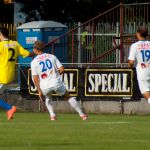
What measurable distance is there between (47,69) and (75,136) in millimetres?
5647

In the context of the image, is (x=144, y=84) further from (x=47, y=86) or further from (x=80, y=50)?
(x=80, y=50)

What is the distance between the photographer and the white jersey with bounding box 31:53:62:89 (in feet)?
71.3

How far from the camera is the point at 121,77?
26750mm

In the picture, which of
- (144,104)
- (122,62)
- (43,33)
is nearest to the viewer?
(144,104)

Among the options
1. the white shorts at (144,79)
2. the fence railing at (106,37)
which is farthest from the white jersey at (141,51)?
the fence railing at (106,37)

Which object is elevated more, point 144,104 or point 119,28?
point 119,28

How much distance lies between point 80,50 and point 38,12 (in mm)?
15161

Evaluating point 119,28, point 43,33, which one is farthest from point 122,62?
point 43,33

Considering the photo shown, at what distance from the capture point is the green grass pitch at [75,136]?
14.6 meters

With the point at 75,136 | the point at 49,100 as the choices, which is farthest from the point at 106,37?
the point at 75,136

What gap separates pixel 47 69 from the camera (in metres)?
21.8

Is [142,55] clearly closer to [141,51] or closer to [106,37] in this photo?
[141,51]

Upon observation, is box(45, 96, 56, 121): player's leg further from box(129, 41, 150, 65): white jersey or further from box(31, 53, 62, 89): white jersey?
box(129, 41, 150, 65): white jersey

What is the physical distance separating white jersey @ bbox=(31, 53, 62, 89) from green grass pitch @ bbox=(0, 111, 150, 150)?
2.11 meters
